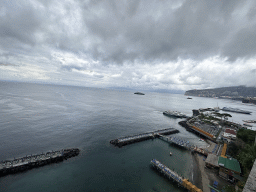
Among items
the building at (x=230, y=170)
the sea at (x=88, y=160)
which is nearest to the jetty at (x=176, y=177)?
the sea at (x=88, y=160)

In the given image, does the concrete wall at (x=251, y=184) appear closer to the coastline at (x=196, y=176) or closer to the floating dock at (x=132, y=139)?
the coastline at (x=196, y=176)

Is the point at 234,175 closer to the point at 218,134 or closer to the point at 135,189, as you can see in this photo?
the point at 135,189

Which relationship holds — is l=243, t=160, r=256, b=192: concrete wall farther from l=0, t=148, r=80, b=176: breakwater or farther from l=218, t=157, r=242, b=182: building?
l=0, t=148, r=80, b=176: breakwater


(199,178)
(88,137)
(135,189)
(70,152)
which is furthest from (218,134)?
(70,152)

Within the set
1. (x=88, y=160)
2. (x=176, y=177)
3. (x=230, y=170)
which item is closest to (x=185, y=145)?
(x=230, y=170)

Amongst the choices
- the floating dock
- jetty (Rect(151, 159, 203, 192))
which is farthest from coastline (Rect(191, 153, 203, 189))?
the floating dock

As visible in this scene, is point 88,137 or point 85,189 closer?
point 85,189
